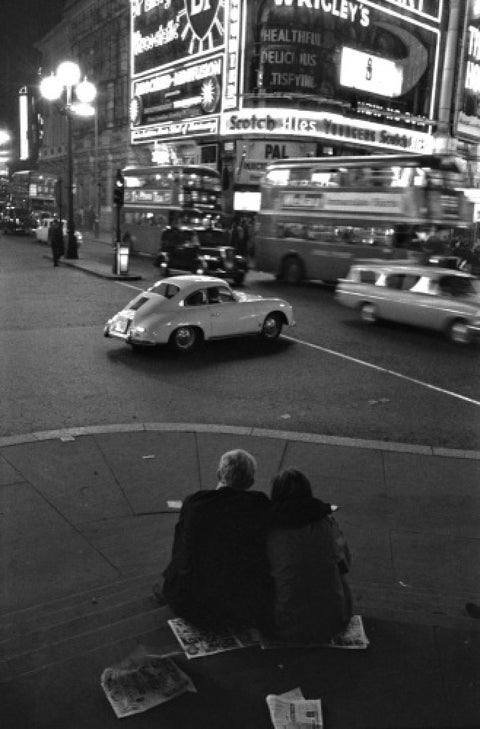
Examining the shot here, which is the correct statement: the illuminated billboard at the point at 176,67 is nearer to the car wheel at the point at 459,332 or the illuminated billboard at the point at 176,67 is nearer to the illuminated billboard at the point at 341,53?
the illuminated billboard at the point at 341,53

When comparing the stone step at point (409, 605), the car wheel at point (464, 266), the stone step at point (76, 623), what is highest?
the car wheel at point (464, 266)

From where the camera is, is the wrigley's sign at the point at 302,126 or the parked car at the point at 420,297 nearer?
the parked car at the point at 420,297

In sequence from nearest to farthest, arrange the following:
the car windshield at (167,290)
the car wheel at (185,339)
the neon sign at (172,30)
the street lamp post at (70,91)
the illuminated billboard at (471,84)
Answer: the car wheel at (185,339)
the car windshield at (167,290)
the street lamp post at (70,91)
the neon sign at (172,30)
the illuminated billboard at (471,84)

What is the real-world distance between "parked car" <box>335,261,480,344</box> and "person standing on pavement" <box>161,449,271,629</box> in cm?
1104

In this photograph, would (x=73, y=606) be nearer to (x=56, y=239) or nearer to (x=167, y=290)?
(x=167, y=290)

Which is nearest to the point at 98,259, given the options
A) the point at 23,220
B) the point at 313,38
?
the point at 313,38

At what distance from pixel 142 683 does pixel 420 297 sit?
1272 centimetres

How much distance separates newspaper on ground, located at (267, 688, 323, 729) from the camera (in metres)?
3.46

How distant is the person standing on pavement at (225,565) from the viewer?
4152 millimetres

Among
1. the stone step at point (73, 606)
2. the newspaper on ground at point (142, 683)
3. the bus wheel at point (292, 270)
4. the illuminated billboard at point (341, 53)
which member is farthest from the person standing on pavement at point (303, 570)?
the illuminated billboard at point (341, 53)

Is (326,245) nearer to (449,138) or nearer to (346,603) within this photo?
(346,603)

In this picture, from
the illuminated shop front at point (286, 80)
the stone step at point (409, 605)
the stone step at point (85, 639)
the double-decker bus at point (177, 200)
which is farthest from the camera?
the illuminated shop front at point (286, 80)

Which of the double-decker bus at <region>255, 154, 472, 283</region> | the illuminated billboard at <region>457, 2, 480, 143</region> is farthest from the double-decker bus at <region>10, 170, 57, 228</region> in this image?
the double-decker bus at <region>255, 154, 472, 283</region>

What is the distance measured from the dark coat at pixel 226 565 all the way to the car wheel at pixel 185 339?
8.82 meters
